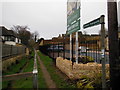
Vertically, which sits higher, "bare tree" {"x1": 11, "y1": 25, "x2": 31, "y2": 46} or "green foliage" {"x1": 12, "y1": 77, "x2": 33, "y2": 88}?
"bare tree" {"x1": 11, "y1": 25, "x2": 31, "y2": 46}

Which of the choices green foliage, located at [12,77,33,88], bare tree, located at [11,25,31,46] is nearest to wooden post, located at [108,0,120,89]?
green foliage, located at [12,77,33,88]

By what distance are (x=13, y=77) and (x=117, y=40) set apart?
119 inches

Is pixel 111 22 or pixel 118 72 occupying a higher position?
pixel 111 22

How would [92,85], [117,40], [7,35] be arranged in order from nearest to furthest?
1. [117,40]
2. [92,85]
3. [7,35]

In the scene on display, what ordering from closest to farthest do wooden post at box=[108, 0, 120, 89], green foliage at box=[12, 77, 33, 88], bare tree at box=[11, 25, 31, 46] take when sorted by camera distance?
green foliage at box=[12, 77, 33, 88], wooden post at box=[108, 0, 120, 89], bare tree at box=[11, 25, 31, 46]

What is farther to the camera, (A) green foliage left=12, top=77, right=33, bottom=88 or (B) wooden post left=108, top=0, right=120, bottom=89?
(B) wooden post left=108, top=0, right=120, bottom=89

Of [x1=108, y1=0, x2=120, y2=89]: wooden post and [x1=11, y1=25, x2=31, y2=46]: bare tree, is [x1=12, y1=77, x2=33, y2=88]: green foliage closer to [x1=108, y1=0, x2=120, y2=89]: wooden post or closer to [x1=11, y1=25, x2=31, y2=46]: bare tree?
[x1=108, y1=0, x2=120, y2=89]: wooden post

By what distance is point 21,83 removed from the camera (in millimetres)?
3135

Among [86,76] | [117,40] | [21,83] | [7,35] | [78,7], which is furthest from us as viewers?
[7,35]

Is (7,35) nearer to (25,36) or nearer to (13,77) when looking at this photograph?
(25,36)

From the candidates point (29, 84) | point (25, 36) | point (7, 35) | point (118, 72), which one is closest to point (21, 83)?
point (29, 84)

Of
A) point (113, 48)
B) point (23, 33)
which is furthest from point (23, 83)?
point (23, 33)

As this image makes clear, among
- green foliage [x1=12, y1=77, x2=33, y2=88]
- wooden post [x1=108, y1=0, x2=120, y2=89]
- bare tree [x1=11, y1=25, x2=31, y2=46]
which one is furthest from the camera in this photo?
bare tree [x1=11, y1=25, x2=31, y2=46]

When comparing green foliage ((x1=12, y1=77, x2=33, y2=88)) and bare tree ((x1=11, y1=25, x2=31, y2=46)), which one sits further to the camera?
bare tree ((x1=11, y1=25, x2=31, y2=46))
